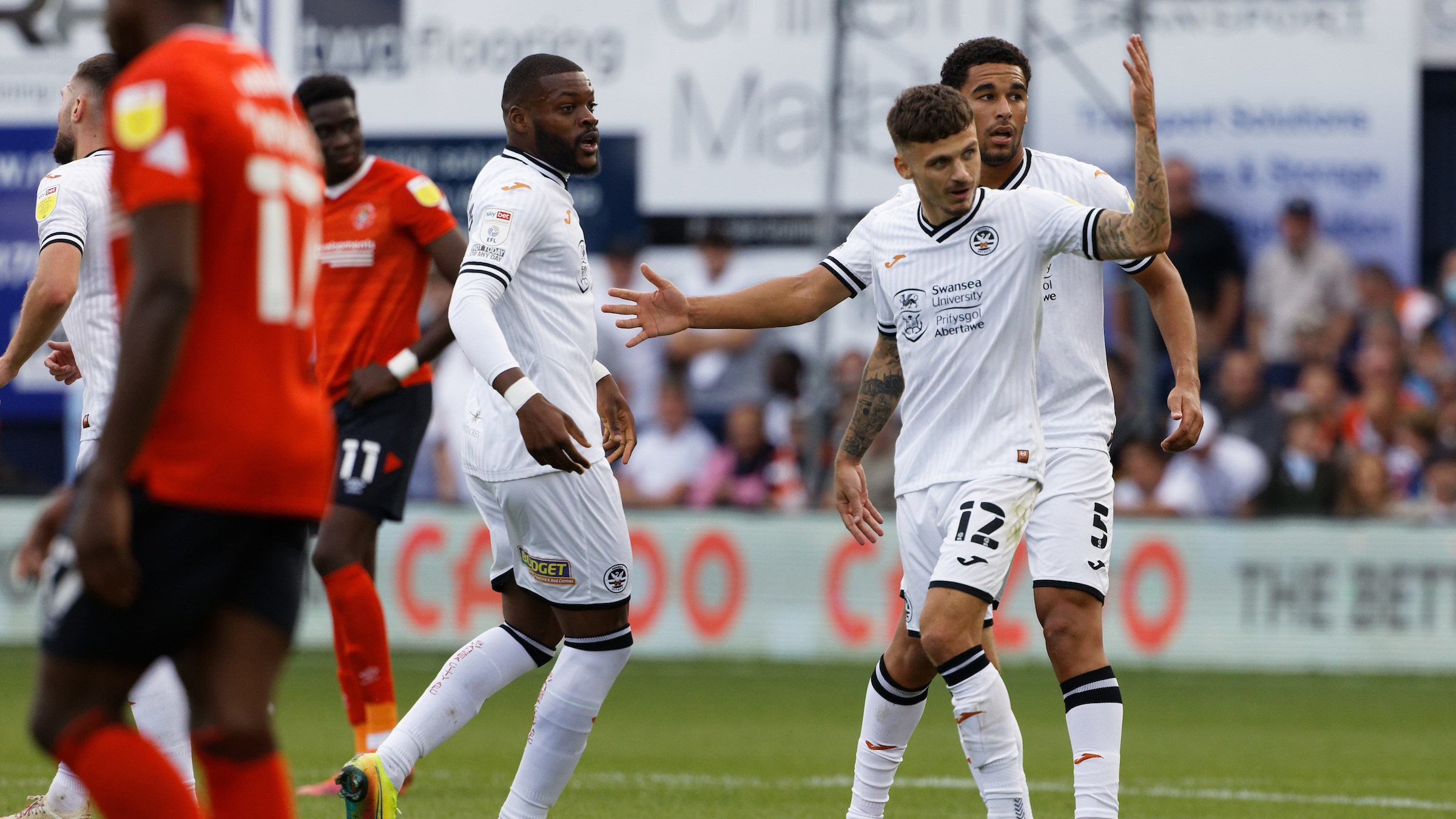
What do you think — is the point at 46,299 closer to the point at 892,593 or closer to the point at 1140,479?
the point at 892,593

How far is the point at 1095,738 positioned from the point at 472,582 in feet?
27.2

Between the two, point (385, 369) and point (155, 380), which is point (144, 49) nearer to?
point (155, 380)

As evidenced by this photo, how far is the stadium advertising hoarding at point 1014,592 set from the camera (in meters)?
12.2

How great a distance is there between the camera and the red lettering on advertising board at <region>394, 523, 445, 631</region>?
13.0 meters

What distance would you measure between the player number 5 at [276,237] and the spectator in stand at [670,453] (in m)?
10.9

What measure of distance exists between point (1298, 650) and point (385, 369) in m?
8.03

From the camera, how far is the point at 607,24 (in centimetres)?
A: 1825

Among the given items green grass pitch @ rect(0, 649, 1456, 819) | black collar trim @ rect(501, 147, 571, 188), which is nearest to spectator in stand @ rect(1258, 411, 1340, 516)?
green grass pitch @ rect(0, 649, 1456, 819)

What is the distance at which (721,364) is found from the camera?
619 inches

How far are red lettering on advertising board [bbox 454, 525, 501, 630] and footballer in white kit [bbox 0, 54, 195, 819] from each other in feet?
22.9

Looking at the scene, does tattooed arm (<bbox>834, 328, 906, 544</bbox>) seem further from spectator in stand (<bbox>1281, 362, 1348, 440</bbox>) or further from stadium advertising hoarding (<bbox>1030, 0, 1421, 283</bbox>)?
stadium advertising hoarding (<bbox>1030, 0, 1421, 283</bbox>)

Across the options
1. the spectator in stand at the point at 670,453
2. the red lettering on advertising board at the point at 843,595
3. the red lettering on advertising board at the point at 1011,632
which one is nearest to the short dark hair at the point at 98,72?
the red lettering on advertising board at the point at 843,595

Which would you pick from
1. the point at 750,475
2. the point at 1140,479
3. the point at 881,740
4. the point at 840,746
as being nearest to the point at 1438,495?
the point at 1140,479

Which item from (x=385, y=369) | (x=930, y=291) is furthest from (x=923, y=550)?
(x=385, y=369)
